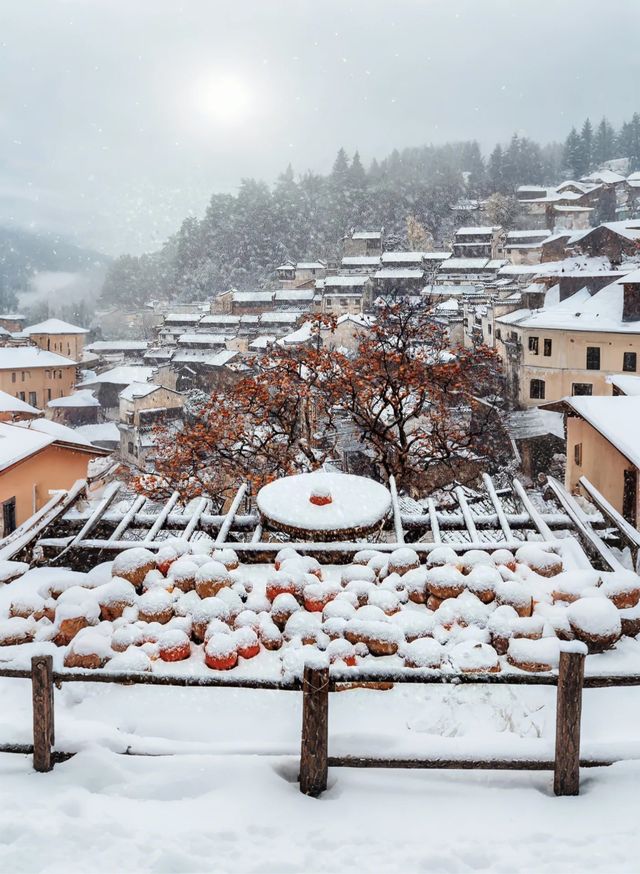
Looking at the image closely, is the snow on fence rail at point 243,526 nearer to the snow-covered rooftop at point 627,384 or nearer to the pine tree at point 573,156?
the snow-covered rooftop at point 627,384

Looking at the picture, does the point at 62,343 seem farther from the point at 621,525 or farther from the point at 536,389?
the point at 621,525

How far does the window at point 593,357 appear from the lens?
26.8 meters

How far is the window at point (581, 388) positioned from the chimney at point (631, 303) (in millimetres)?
2942

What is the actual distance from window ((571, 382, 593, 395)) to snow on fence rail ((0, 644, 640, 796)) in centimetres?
2611

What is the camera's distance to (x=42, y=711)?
132 inches

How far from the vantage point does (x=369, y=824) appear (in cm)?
313

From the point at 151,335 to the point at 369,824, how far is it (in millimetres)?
65951

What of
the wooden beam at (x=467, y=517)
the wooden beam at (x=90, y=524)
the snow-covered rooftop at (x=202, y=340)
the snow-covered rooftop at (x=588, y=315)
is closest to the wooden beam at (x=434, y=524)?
the wooden beam at (x=467, y=517)

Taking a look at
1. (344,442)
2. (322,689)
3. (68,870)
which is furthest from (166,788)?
(344,442)

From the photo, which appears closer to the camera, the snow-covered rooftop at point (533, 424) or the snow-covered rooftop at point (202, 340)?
the snow-covered rooftop at point (533, 424)

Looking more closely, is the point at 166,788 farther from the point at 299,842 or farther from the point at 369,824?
the point at 369,824

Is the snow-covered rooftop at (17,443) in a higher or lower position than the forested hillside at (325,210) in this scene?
lower

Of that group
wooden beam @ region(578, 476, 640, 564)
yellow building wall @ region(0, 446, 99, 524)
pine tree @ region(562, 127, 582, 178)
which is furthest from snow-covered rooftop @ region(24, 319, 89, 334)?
pine tree @ region(562, 127, 582, 178)

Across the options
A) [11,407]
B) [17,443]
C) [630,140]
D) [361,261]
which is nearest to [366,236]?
[361,261]
